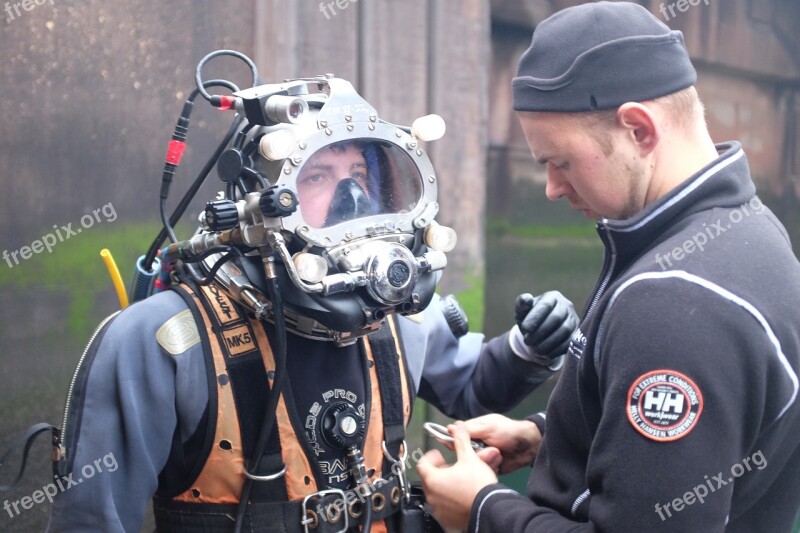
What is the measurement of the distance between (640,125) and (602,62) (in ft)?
0.40

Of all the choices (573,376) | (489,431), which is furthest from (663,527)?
(489,431)

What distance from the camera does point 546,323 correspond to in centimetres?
217

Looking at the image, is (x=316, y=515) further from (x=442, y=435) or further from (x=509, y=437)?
(x=509, y=437)

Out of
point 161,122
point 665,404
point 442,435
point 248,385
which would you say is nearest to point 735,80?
point 161,122

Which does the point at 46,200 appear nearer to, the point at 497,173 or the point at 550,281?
the point at 497,173

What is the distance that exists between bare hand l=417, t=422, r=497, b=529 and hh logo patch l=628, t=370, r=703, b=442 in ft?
1.59

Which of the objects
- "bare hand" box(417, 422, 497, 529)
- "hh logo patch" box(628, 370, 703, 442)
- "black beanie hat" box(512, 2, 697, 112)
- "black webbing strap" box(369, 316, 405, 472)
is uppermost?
"black beanie hat" box(512, 2, 697, 112)

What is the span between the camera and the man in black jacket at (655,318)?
1336 mm

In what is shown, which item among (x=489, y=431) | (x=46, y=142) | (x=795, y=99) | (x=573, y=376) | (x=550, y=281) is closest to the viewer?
(x=573, y=376)

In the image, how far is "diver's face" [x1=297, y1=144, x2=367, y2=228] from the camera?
1.85 m

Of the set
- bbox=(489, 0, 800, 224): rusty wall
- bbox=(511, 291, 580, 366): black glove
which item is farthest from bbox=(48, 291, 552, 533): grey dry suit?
bbox=(489, 0, 800, 224): rusty wall

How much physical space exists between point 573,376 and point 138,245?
6.11ft

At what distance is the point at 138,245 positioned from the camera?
9.88 feet

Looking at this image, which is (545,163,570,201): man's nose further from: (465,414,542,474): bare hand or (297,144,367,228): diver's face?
(465,414,542,474): bare hand
